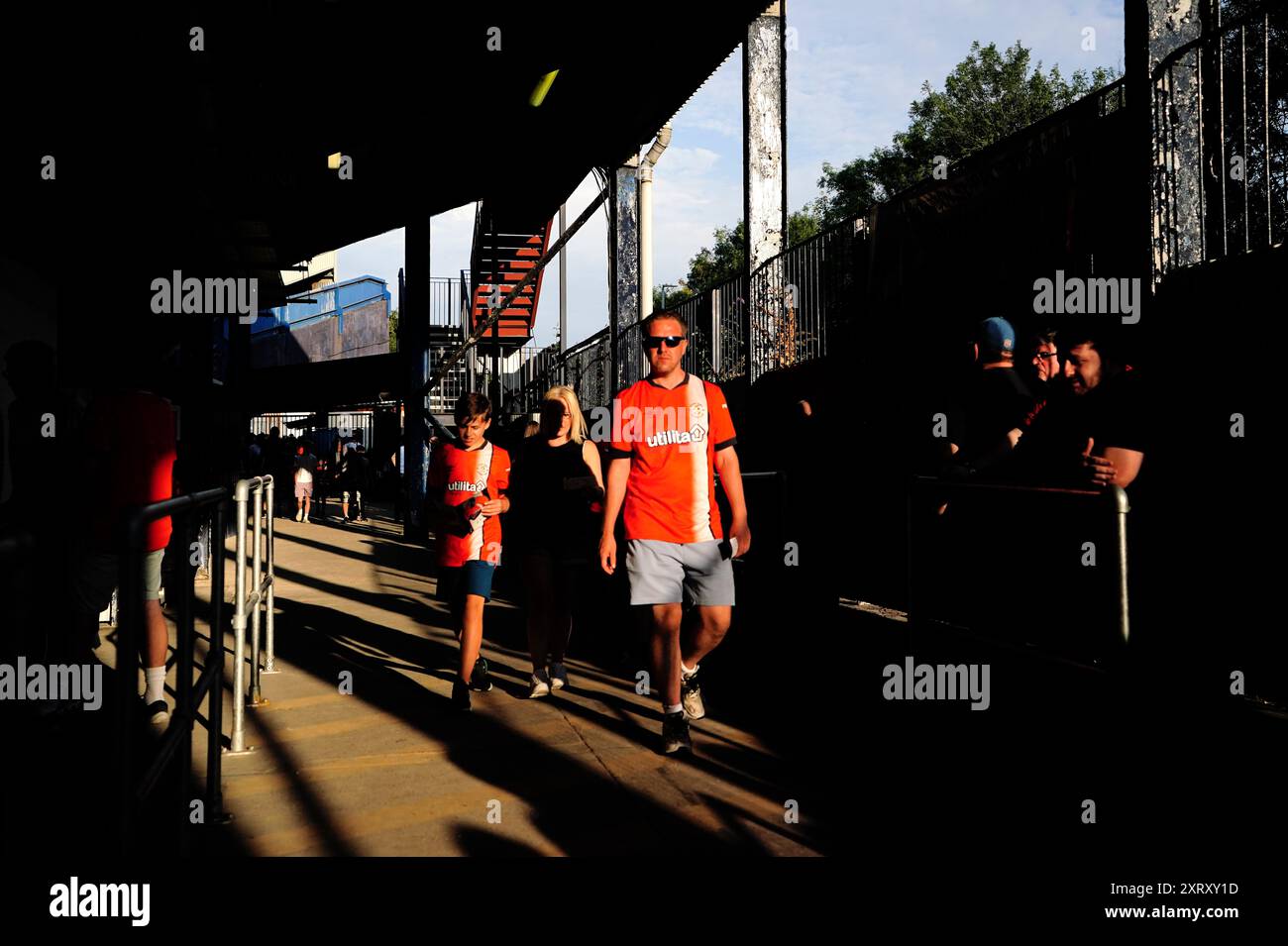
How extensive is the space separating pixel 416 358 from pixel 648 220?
16.2 ft

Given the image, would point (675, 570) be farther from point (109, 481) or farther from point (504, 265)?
point (504, 265)

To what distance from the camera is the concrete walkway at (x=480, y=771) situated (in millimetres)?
3537

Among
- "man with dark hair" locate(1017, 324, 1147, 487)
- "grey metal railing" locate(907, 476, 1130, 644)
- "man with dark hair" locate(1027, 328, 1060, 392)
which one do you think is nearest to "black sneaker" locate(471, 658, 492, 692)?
"grey metal railing" locate(907, 476, 1130, 644)

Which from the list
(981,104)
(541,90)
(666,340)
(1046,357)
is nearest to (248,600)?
(666,340)

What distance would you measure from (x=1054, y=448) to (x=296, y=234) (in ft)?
44.2

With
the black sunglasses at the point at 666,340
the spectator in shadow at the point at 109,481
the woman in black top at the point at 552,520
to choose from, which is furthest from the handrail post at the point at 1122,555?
the spectator in shadow at the point at 109,481

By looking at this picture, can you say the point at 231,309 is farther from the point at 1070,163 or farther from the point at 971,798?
the point at 971,798

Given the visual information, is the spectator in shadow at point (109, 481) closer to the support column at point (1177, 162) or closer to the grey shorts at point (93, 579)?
the grey shorts at point (93, 579)

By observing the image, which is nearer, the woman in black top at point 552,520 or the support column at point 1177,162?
the support column at point 1177,162

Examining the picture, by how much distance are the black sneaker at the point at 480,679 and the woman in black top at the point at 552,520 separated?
304 millimetres

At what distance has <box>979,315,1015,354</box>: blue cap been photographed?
501cm

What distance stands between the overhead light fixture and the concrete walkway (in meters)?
6.39

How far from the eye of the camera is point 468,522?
563 centimetres
